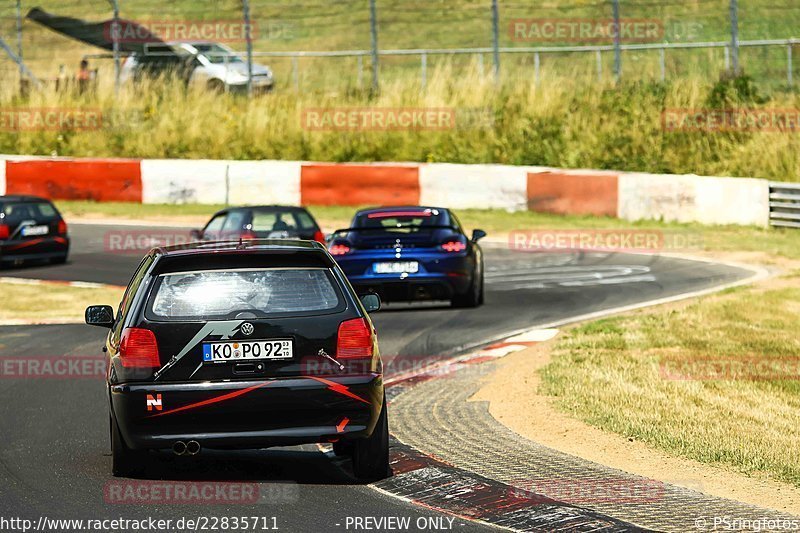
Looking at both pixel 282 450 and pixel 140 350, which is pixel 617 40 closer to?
pixel 282 450

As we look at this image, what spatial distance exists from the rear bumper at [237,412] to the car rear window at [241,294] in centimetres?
41

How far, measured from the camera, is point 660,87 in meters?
31.8

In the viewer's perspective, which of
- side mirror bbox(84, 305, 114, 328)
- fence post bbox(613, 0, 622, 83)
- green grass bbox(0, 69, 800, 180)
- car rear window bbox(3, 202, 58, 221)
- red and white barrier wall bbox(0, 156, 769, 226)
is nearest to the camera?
side mirror bbox(84, 305, 114, 328)

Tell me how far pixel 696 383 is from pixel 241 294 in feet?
15.9

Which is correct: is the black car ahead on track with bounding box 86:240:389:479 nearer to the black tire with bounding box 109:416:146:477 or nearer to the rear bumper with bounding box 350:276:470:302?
the black tire with bounding box 109:416:146:477

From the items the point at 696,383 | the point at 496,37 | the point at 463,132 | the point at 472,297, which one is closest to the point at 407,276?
the point at 472,297

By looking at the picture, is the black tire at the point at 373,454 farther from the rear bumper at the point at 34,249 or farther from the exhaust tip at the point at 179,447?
the rear bumper at the point at 34,249

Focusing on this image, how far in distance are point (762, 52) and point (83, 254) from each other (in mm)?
22599

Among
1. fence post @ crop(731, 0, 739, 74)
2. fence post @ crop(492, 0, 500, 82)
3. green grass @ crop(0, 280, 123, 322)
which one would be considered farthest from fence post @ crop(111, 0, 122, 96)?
fence post @ crop(731, 0, 739, 74)

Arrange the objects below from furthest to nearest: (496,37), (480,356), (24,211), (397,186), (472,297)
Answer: (496,37) → (397,186) → (24,211) → (472,297) → (480,356)

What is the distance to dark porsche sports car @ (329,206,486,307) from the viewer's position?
54.1 ft

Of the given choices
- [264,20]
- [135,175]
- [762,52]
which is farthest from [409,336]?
[264,20]

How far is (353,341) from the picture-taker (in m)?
7.86

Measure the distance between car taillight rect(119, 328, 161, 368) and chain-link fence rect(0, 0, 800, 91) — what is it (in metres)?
25.8
